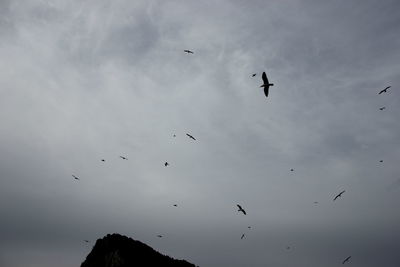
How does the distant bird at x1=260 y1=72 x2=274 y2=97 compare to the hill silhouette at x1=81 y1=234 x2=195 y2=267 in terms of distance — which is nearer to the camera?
the distant bird at x1=260 y1=72 x2=274 y2=97

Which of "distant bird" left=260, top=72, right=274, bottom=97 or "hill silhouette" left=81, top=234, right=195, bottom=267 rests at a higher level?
"distant bird" left=260, top=72, right=274, bottom=97

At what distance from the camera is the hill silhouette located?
36.9 m

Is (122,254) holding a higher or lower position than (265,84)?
lower

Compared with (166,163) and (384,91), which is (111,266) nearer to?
(166,163)

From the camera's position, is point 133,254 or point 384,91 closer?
point 384,91

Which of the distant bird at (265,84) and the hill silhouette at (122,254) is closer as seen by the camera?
the distant bird at (265,84)

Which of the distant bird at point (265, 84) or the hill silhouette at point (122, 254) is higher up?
the distant bird at point (265, 84)

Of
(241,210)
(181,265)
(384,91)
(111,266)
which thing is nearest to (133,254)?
(111,266)

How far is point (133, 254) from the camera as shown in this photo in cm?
3797

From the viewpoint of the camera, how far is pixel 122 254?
37281 millimetres

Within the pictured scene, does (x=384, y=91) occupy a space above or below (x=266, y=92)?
above

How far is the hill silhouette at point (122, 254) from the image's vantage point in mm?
36938

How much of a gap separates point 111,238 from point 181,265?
32.6 ft

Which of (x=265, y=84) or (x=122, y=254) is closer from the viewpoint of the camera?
(x=265, y=84)
